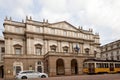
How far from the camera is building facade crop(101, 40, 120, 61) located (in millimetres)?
82231

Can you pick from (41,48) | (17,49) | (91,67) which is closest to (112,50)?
(41,48)

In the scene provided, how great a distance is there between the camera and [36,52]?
54000 millimetres

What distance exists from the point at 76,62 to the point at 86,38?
1399 cm

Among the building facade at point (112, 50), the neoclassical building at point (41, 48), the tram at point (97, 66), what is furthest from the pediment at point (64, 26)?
the building facade at point (112, 50)

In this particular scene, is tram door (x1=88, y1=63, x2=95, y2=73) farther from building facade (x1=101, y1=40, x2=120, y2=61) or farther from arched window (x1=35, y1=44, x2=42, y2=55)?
building facade (x1=101, y1=40, x2=120, y2=61)

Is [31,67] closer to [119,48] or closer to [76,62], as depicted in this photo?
[76,62]

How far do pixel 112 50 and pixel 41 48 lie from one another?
41960 mm

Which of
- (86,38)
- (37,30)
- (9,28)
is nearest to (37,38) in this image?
(37,30)

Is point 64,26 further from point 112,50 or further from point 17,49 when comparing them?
point 112,50

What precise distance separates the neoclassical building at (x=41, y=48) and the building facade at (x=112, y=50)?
27375 mm

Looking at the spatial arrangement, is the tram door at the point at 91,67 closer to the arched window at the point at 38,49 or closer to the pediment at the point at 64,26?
the arched window at the point at 38,49

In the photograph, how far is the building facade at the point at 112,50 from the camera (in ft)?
270

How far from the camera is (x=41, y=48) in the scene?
54656mm

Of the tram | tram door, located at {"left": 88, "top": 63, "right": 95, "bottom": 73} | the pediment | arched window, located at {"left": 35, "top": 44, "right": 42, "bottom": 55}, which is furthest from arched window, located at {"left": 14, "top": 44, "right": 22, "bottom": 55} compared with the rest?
tram door, located at {"left": 88, "top": 63, "right": 95, "bottom": 73}
